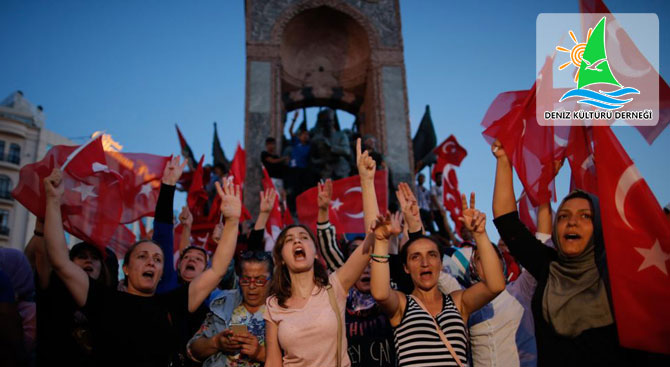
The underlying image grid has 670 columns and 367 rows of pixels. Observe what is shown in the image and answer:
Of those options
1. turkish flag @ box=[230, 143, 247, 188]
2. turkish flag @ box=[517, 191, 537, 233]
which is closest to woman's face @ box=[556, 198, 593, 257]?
turkish flag @ box=[517, 191, 537, 233]

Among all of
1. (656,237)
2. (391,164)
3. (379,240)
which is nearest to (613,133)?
(656,237)

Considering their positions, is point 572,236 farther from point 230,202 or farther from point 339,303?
point 230,202

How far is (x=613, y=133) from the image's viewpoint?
3.13 metres

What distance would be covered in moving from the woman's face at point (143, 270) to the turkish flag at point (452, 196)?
5.84 meters

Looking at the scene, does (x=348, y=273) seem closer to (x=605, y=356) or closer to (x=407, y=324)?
(x=407, y=324)

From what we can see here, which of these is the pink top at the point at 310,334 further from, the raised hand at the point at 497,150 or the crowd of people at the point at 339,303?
the raised hand at the point at 497,150

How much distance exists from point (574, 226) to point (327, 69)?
45.7 ft

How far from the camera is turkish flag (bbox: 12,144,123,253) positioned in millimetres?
4176

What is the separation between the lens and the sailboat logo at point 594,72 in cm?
379

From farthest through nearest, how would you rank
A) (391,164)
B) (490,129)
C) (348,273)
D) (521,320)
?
(391,164)
(490,129)
(521,320)
(348,273)

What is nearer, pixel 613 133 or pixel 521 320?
pixel 613 133

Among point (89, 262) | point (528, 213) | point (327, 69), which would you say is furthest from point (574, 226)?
point (327, 69)

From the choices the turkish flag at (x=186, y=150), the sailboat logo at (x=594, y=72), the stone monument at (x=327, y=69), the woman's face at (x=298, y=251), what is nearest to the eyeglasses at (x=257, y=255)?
the woman's face at (x=298, y=251)

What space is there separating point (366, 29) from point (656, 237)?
1298cm
